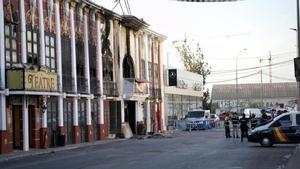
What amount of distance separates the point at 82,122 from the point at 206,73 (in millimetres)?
64108

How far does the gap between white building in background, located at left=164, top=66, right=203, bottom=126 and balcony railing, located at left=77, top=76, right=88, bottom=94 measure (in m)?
27.0

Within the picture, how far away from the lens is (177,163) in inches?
812

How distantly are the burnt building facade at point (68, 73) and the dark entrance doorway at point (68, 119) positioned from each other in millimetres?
64

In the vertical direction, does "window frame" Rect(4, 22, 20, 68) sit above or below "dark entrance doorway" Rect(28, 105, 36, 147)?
above

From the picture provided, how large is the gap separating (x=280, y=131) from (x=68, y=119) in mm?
15136

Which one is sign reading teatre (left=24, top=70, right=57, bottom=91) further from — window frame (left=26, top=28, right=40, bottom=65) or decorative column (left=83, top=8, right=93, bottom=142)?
decorative column (left=83, top=8, right=93, bottom=142)

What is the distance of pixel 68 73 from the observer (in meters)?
38.6

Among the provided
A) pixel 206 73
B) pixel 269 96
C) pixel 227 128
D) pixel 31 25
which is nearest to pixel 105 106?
pixel 227 128

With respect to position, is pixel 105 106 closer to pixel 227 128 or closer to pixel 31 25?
pixel 227 128


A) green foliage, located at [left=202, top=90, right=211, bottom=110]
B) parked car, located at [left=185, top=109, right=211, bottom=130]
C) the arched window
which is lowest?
parked car, located at [left=185, top=109, right=211, bottom=130]

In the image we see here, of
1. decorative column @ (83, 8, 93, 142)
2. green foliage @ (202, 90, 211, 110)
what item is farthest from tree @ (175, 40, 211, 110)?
decorative column @ (83, 8, 93, 142)

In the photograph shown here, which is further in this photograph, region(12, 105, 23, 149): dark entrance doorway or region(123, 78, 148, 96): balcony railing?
region(123, 78, 148, 96): balcony railing

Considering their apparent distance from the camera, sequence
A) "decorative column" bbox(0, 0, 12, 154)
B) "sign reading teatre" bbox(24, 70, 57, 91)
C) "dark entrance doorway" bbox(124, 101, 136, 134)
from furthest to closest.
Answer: "dark entrance doorway" bbox(124, 101, 136, 134)
"sign reading teatre" bbox(24, 70, 57, 91)
"decorative column" bbox(0, 0, 12, 154)

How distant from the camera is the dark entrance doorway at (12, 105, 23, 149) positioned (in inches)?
1303
